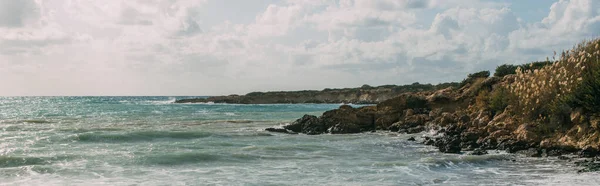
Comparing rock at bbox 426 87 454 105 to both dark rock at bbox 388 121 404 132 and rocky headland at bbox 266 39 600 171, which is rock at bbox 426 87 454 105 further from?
dark rock at bbox 388 121 404 132

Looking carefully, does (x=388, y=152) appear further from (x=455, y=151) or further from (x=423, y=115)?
(x=423, y=115)

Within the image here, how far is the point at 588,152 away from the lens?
54.4 ft

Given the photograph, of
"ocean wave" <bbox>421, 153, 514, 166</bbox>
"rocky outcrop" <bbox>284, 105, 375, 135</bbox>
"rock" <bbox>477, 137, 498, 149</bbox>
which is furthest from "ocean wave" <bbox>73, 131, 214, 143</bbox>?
"ocean wave" <bbox>421, 153, 514, 166</bbox>

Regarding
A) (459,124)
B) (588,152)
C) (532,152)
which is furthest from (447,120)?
(588,152)

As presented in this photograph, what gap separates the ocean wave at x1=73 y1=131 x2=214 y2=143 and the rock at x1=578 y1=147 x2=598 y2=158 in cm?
1911

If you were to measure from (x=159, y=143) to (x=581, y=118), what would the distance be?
59.2ft

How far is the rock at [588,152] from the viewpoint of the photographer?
1642cm

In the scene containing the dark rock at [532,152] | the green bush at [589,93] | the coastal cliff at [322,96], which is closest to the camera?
the dark rock at [532,152]

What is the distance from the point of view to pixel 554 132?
19344 millimetres

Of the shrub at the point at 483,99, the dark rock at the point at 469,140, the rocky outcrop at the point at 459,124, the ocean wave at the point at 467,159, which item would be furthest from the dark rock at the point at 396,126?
the ocean wave at the point at 467,159

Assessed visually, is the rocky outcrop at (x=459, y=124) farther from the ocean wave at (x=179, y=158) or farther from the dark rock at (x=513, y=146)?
the ocean wave at (x=179, y=158)

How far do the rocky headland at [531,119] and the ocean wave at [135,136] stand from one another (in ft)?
21.4

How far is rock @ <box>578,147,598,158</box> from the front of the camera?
16.4 m

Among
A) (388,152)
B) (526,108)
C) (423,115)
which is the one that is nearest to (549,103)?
(526,108)
